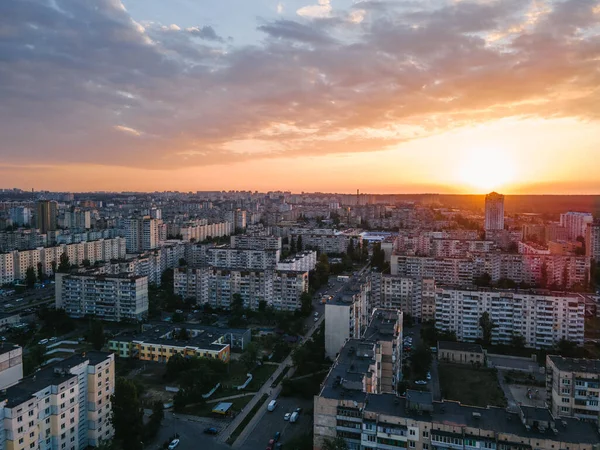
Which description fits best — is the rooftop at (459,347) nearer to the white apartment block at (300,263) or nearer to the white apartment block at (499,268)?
the white apartment block at (499,268)

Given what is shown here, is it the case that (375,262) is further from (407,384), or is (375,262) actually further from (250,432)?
(250,432)

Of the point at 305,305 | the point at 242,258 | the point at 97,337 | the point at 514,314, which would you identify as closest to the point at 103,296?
the point at 97,337

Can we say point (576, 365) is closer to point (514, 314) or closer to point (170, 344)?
point (514, 314)

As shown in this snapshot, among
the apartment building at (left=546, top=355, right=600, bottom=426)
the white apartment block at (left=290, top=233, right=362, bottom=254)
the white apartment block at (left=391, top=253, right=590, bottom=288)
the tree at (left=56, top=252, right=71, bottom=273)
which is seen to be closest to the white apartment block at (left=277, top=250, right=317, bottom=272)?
the white apartment block at (left=391, top=253, right=590, bottom=288)

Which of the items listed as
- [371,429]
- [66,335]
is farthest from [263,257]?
[371,429]

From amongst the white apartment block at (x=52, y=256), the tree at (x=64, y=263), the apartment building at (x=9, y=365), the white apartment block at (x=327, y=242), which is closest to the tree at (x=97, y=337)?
the apartment building at (x=9, y=365)

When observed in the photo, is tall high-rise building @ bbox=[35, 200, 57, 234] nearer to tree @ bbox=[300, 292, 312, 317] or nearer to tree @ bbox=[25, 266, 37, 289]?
tree @ bbox=[25, 266, 37, 289]
